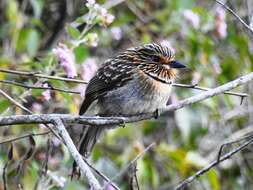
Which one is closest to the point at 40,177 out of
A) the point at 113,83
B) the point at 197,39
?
the point at 113,83

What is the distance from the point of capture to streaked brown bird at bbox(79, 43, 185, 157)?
3871mm

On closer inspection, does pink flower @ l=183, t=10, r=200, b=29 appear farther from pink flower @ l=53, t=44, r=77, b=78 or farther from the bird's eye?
pink flower @ l=53, t=44, r=77, b=78

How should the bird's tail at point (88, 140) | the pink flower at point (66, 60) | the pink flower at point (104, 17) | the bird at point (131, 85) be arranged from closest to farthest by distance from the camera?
the pink flower at point (66, 60) < the bird at point (131, 85) < the pink flower at point (104, 17) < the bird's tail at point (88, 140)

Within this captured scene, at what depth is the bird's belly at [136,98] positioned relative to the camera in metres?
3.84

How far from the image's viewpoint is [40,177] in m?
3.67

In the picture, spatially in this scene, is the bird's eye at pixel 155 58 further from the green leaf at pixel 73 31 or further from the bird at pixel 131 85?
the green leaf at pixel 73 31

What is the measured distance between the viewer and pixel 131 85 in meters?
3.94

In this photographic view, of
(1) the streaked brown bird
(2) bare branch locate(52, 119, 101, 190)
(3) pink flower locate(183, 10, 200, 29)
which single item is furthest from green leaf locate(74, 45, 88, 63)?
(2) bare branch locate(52, 119, 101, 190)

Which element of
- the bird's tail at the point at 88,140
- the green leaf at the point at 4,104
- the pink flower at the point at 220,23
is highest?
the pink flower at the point at 220,23

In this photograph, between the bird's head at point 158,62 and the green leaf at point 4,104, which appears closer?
the green leaf at point 4,104

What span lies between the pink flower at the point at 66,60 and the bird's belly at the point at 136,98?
32 cm

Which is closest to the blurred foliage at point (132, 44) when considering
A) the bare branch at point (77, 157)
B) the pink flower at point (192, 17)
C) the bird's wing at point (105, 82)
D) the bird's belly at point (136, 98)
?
the pink flower at point (192, 17)

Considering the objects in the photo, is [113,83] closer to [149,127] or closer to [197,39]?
[197,39]

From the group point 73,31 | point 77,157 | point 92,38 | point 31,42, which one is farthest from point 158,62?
point 77,157
